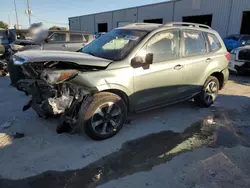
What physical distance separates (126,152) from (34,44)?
26.8ft

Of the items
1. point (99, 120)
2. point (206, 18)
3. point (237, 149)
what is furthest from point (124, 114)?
point (206, 18)

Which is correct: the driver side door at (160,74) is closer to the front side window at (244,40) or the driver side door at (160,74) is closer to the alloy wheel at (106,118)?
the alloy wheel at (106,118)

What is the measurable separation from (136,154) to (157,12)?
2584 cm

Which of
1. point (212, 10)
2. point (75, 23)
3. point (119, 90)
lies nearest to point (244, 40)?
point (212, 10)

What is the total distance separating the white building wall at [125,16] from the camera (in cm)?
2942

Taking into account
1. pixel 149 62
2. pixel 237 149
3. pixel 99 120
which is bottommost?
pixel 237 149

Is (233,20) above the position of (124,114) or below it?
above

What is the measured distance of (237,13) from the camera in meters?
18.4

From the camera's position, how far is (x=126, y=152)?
3.17 meters

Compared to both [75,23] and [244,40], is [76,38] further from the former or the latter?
[75,23]

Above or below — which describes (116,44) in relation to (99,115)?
above

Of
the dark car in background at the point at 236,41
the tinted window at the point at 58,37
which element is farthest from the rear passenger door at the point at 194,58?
the dark car in background at the point at 236,41

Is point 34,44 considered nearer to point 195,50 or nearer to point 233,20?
point 195,50

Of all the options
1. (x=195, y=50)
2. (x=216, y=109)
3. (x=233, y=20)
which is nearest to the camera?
(x=195, y=50)
